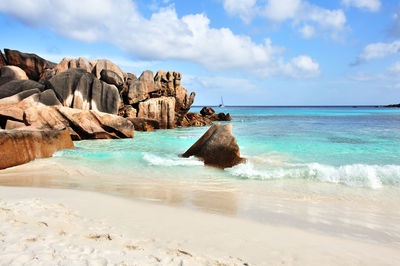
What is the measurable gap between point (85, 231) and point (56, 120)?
12.9 m

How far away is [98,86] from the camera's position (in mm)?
20953

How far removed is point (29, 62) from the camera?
90.2 ft

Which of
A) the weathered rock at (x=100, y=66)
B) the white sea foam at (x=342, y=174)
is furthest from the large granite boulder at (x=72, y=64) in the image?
the white sea foam at (x=342, y=174)

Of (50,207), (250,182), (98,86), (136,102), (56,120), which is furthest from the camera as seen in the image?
(136,102)

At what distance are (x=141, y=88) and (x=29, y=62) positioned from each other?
12.1m

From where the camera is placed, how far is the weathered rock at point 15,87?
17.8m

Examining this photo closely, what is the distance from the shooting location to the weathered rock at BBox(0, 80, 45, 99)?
17.8 metres

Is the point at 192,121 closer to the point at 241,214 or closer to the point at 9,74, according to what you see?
the point at 9,74

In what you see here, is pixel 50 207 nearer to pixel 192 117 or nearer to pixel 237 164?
pixel 237 164

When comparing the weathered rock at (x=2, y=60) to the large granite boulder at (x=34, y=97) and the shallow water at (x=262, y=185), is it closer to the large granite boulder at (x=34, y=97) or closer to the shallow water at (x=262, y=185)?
the large granite boulder at (x=34, y=97)

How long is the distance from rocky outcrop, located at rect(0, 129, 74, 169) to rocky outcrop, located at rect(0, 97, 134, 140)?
3550 mm

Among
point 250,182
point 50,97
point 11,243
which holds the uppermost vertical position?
point 50,97

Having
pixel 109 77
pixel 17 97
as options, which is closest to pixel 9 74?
pixel 17 97

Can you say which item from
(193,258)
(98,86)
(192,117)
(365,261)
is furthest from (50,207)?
(192,117)
